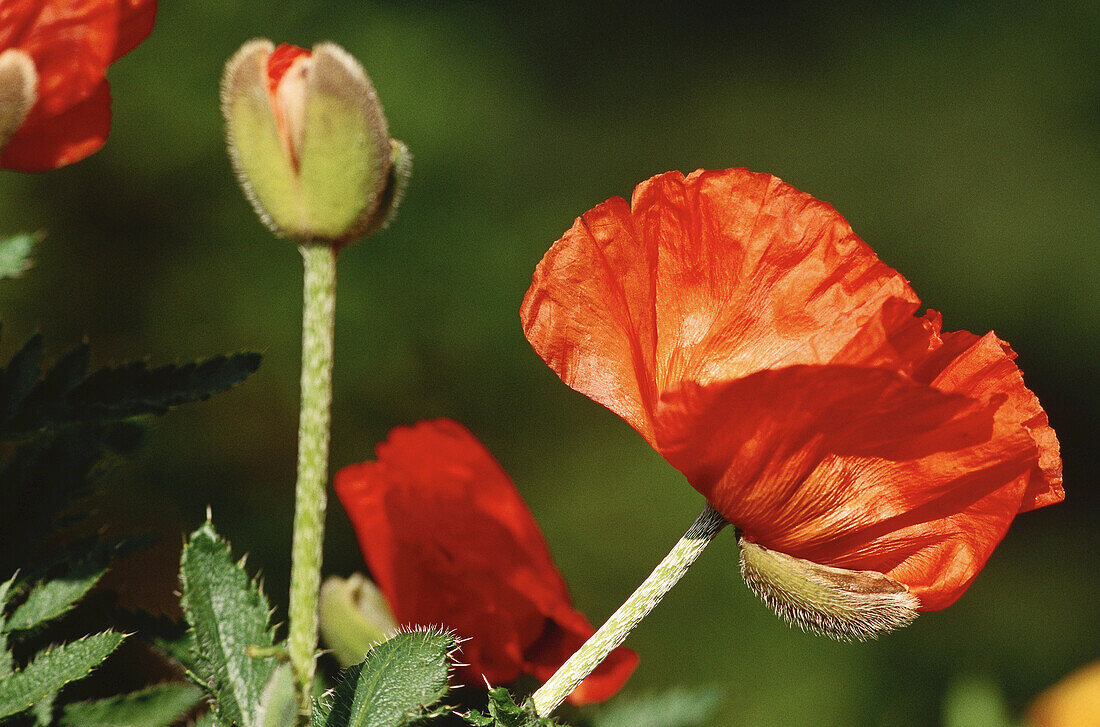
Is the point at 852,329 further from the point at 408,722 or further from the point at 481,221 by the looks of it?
the point at 481,221

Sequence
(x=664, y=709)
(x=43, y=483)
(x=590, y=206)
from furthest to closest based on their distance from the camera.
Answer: (x=590, y=206)
(x=664, y=709)
(x=43, y=483)

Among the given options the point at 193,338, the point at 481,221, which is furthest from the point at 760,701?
the point at 193,338

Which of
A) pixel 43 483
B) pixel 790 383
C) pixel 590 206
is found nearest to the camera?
pixel 790 383

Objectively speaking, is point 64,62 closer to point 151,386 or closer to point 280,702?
point 151,386

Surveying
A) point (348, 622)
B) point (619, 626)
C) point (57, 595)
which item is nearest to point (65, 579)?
point (57, 595)

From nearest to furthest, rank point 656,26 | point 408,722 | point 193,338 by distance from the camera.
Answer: point 408,722 → point 193,338 → point 656,26
